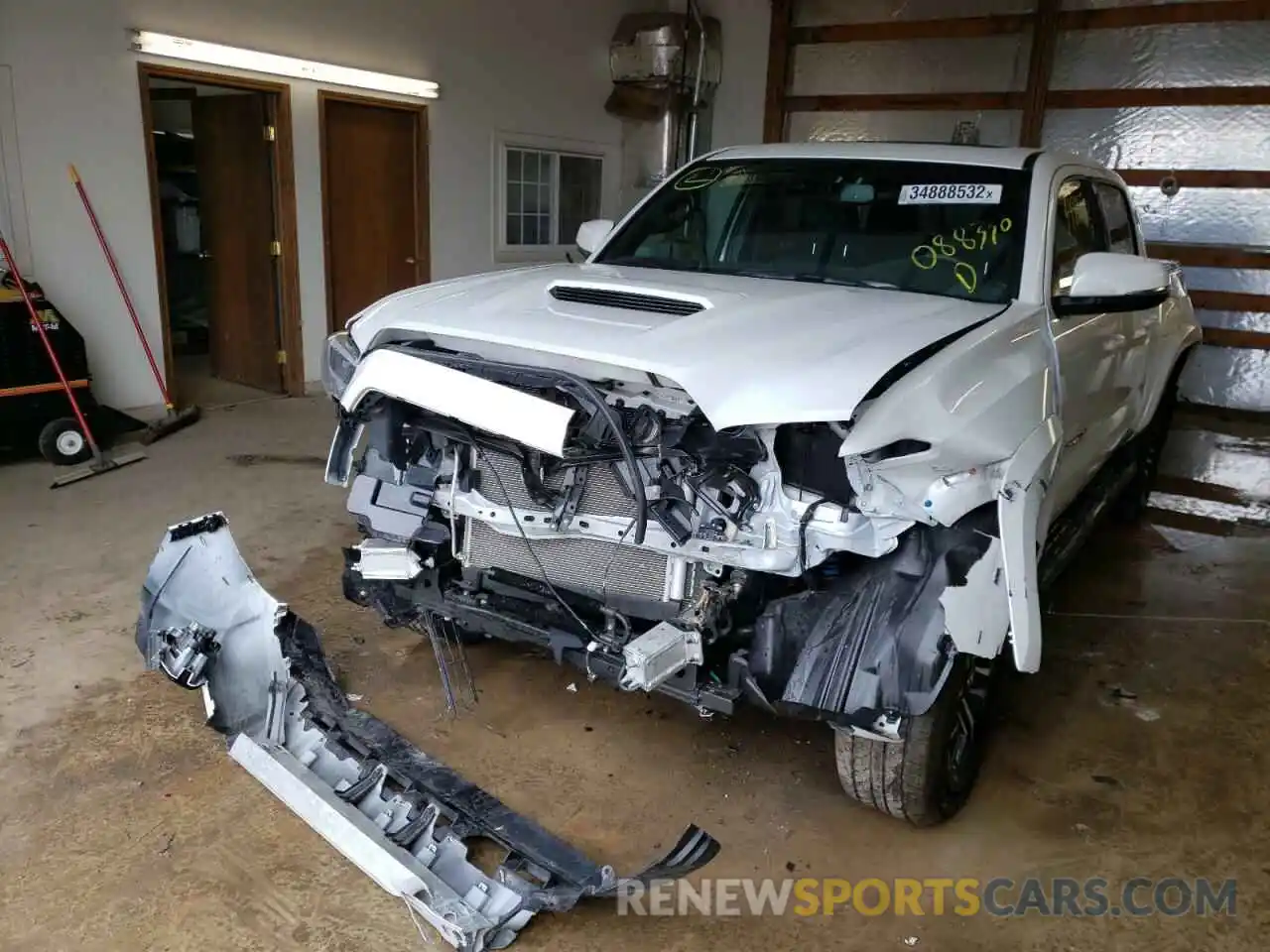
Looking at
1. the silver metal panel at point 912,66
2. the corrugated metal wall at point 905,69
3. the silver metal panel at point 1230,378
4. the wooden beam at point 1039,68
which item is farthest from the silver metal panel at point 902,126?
the silver metal panel at point 1230,378

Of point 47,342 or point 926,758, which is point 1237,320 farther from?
point 47,342

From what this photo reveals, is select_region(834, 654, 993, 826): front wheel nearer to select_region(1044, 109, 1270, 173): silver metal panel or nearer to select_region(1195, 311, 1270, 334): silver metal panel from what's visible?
select_region(1195, 311, 1270, 334): silver metal panel

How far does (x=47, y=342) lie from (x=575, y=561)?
428 cm

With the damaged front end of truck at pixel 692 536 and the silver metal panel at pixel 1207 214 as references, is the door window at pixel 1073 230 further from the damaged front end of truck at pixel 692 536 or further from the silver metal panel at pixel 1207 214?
the silver metal panel at pixel 1207 214

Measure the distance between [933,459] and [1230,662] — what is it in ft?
7.62

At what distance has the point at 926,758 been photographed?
233cm

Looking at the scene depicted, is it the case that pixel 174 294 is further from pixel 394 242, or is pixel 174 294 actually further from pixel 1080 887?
pixel 1080 887

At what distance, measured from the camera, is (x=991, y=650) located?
2.17m

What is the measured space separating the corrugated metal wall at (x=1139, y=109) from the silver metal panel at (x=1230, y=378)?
12 millimetres

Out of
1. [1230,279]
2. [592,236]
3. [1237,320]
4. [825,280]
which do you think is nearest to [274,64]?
[592,236]

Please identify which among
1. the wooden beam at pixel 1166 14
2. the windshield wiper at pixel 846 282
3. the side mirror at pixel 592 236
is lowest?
the windshield wiper at pixel 846 282

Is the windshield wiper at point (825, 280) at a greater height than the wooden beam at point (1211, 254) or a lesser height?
lesser

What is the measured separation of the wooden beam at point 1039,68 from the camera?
8.51 metres

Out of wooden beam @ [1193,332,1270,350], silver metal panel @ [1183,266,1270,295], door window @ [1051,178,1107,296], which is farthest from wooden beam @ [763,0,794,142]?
door window @ [1051,178,1107,296]
